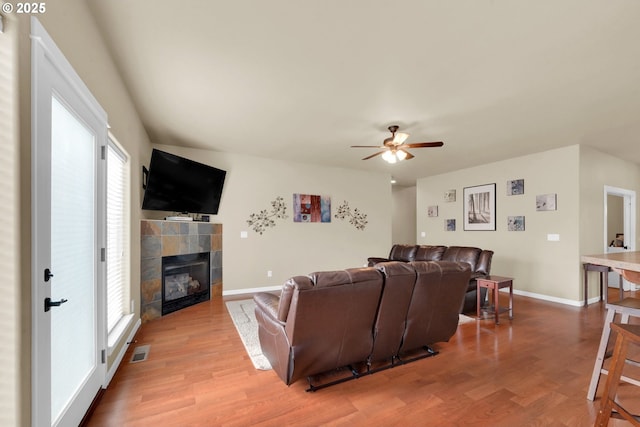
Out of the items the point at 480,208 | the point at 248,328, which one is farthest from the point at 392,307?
the point at 480,208

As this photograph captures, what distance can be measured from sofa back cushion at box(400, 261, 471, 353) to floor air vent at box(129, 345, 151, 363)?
246 centimetres

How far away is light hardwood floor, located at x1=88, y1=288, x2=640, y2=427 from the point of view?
1829 millimetres

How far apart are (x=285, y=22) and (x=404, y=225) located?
824cm

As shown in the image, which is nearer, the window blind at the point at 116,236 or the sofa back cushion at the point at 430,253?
the window blind at the point at 116,236

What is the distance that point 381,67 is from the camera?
2.38 meters

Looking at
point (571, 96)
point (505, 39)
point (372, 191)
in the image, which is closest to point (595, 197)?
point (571, 96)

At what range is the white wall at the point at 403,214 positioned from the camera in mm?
9227

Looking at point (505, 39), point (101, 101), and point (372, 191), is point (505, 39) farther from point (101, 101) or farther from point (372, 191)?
point (372, 191)

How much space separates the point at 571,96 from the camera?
286 cm

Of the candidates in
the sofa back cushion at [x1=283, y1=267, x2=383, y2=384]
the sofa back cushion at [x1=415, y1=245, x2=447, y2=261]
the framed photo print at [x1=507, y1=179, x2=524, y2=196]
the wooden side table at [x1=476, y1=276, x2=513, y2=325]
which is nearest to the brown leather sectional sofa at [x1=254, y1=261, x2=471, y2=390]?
the sofa back cushion at [x1=283, y1=267, x2=383, y2=384]

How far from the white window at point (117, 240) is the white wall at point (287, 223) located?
1417 mm

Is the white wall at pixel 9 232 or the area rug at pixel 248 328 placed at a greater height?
the white wall at pixel 9 232

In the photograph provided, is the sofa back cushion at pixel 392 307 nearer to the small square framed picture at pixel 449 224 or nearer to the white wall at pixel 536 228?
the white wall at pixel 536 228

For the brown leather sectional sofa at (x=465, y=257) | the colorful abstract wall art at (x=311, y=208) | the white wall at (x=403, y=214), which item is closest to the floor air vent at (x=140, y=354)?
the colorful abstract wall art at (x=311, y=208)
